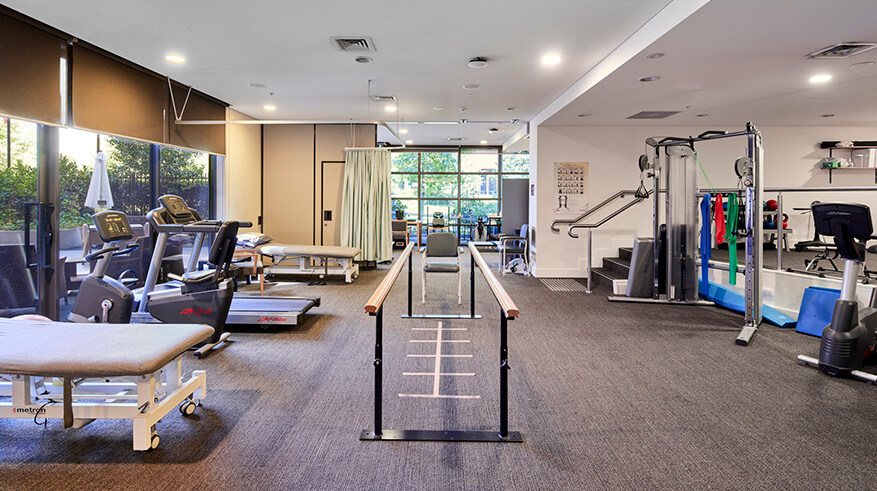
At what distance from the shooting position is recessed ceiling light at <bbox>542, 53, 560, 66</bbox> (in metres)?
4.71

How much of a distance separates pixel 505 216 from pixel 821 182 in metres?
5.31

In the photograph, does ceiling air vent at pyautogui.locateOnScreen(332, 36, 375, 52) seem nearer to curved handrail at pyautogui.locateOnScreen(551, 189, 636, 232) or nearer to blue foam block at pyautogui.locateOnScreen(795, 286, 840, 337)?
curved handrail at pyautogui.locateOnScreen(551, 189, 636, 232)

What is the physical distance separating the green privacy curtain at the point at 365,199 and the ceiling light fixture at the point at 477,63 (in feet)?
12.2

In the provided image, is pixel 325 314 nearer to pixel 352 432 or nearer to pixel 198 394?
pixel 198 394

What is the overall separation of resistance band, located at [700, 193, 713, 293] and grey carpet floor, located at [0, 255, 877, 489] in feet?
4.83

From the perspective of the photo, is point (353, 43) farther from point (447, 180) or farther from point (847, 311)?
point (447, 180)

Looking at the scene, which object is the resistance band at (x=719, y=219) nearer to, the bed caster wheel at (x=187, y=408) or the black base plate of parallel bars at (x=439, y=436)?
the black base plate of parallel bars at (x=439, y=436)

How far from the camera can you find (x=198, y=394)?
2.77m

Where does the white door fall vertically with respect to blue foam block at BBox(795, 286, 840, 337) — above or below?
above

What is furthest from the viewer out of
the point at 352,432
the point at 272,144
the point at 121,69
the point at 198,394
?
the point at 272,144

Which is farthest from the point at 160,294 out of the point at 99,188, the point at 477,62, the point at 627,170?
the point at 627,170

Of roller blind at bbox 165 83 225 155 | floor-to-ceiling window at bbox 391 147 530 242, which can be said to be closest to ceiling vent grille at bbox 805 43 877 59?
roller blind at bbox 165 83 225 155

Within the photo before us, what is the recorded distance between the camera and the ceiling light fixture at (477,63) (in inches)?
190

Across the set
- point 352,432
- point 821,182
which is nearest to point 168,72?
point 352,432
